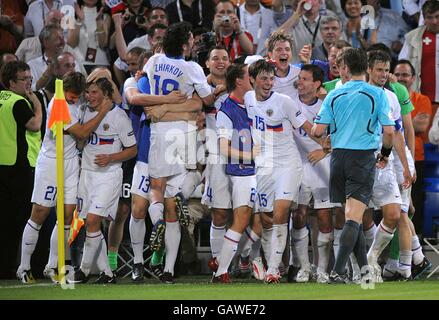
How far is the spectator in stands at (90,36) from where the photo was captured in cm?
1566

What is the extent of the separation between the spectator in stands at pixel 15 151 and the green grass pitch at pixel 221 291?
1.09 metres

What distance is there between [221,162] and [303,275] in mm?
1530

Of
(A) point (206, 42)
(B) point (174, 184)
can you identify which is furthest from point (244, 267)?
(A) point (206, 42)

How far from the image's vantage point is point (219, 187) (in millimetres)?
12586

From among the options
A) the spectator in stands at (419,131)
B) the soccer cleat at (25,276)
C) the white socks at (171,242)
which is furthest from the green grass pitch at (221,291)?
the spectator in stands at (419,131)

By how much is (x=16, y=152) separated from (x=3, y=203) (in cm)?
61

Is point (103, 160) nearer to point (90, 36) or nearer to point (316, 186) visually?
point (316, 186)

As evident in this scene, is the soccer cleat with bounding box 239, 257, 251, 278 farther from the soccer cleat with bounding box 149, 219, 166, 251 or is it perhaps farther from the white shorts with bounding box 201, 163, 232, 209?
the soccer cleat with bounding box 149, 219, 166, 251

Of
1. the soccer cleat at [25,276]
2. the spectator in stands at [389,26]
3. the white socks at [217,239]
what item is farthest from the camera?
the spectator in stands at [389,26]

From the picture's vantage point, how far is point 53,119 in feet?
34.7

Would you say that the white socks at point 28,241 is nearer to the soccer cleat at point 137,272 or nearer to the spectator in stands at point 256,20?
the soccer cleat at point 137,272
